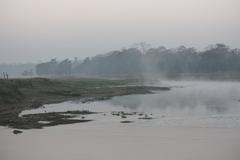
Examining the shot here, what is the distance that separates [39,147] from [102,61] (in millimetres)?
76437

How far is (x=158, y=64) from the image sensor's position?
73.2m

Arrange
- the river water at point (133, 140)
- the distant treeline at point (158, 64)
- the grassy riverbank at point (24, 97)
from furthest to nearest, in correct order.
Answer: the distant treeline at point (158, 64)
the grassy riverbank at point (24, 97)
the river water at point (133, 140)

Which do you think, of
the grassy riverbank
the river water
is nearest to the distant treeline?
the grassy riverbank

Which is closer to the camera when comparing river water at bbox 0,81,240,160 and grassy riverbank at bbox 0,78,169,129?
river water at bbox 0,81,240,160

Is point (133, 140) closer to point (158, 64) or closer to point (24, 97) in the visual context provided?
point (24, 97)

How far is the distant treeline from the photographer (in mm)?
62094

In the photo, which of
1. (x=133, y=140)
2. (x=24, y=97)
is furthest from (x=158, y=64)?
(x=133, y=140)

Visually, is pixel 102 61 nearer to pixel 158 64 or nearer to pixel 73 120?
pixel 158 64

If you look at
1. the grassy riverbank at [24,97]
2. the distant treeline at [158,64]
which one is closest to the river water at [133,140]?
the grassy riverbank at [24,97]

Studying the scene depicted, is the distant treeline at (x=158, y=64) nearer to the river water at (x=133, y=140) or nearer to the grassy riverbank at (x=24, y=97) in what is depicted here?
the grassy riverbank at (x=24, y=97)

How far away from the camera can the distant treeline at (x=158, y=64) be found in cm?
6209

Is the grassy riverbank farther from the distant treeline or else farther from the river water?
the distant treeline

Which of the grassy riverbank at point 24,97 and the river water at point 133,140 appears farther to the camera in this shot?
the grassy riverbank at point 24,97

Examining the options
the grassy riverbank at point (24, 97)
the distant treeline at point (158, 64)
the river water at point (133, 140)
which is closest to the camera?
the river water at point (133, 140)
